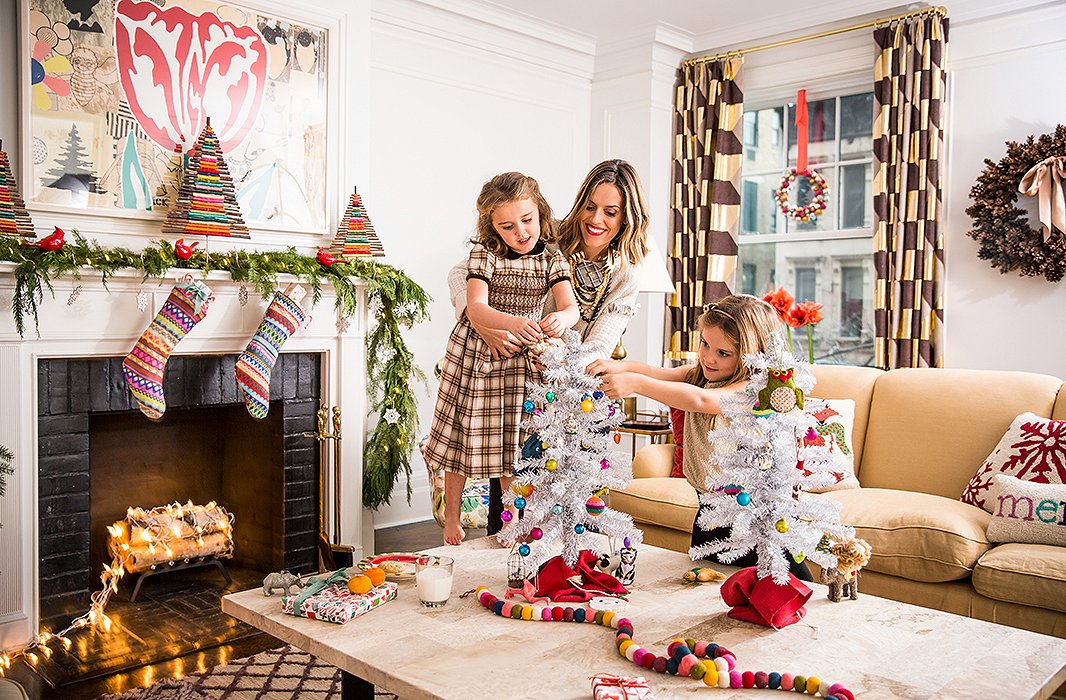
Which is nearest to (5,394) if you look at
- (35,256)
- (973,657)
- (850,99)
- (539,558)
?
(35,256)

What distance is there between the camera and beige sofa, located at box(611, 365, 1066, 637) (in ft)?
8.14

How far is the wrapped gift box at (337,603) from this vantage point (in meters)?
1.63

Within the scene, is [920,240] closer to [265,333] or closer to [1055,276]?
[1055,276]

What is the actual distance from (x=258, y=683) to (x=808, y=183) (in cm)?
362

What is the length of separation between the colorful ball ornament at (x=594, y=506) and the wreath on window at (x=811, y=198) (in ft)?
10.8

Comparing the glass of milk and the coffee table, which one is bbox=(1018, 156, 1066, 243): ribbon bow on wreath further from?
the glass of milk

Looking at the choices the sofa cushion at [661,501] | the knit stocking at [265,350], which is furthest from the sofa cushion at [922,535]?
the knit stocking at [265,350]

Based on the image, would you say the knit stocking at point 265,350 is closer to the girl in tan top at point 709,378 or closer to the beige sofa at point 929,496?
the beige sofa at point 929,496

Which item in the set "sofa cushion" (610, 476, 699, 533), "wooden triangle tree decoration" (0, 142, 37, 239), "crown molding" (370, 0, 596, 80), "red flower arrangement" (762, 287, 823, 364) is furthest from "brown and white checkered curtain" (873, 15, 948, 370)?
"wooden triangle tree decoration" (0, 142, 37, 239)

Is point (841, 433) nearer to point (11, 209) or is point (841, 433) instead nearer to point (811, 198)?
point (811, 198)

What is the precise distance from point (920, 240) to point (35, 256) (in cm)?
356

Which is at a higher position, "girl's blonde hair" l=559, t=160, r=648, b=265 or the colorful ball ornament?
"girl's blonde hair" l=559, t=160, r=648, b=265

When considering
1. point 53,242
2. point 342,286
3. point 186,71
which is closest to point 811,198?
point 342,286

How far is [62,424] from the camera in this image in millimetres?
2895
